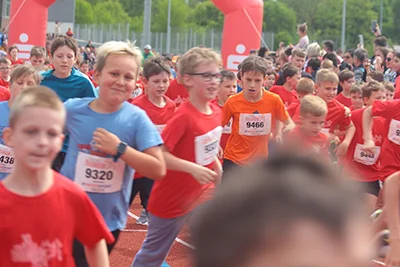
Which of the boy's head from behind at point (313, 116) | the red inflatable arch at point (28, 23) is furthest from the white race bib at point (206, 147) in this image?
the red inflatable arch at point (28, 23)

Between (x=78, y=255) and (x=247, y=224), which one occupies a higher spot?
(x=247, y=224)

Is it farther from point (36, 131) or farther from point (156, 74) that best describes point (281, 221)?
point (156, 74)

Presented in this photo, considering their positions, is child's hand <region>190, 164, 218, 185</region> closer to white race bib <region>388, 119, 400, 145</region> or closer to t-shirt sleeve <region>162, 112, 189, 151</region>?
t-shirt sleeve <region>162, 112, 189, 151</region>

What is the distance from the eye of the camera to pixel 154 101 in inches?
308

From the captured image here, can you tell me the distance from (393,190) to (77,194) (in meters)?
1.90

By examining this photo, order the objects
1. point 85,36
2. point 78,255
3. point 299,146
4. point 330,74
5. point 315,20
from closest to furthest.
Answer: point 299,146 < point 78,255 < point 330,74 < point 85,36 < point 315,20

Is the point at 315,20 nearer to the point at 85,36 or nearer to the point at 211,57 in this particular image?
the point at 85,36

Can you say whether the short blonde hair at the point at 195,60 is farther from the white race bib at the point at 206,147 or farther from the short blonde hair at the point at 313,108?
the short blonde hair at the point at 313,108

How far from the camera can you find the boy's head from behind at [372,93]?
9336 mm

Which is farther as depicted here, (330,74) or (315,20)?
(315,20)

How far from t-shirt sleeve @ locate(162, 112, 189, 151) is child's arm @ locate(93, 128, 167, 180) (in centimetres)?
92

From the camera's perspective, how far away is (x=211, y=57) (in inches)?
223

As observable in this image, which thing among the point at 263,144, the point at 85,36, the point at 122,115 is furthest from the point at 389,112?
the point at 85,36

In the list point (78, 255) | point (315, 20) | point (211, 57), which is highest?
point (315, 20)
